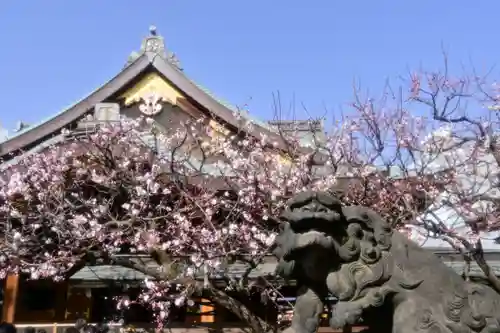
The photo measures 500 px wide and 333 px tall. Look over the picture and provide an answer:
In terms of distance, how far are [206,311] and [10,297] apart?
3526 mm

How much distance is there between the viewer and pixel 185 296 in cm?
823

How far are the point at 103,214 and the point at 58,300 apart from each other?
96.3 inches

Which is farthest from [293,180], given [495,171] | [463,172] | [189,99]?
[189,99]

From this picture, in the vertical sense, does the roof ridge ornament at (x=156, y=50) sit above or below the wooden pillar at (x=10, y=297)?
above

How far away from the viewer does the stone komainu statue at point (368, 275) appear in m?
3.16

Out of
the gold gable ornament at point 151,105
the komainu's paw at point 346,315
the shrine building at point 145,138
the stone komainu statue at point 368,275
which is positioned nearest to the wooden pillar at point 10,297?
the shrine building at point 145,138

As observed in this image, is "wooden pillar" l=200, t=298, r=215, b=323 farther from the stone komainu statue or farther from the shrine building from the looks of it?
the stone komainu statue

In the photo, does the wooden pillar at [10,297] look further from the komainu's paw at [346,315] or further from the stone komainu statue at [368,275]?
the komainu's paw at [346,315]

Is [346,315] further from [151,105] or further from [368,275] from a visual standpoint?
[151,105]

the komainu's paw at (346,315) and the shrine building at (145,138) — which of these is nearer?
the komainu's paw at (346,315)

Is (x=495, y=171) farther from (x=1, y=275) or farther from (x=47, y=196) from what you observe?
(x=1, y=275)

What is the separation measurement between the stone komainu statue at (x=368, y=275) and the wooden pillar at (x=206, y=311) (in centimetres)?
678

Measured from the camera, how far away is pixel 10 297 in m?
9.99

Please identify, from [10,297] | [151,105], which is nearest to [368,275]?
[10,297]
